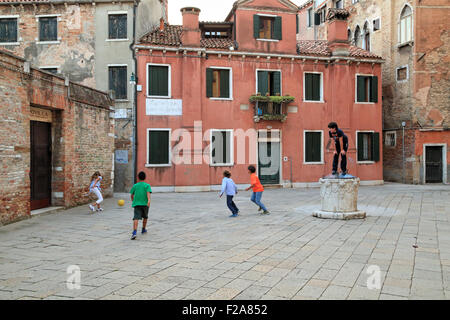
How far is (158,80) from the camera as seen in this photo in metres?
18.5

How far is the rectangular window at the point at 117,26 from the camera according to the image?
1851cm

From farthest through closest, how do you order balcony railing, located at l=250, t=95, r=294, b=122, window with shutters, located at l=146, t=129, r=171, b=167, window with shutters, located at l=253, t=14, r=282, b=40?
1. window with shutters, located at l=253, t=14, r=282, b=40
2. balcony railing, located at l=250, t=95, r=294, b=122
3. window with shutters, located at l=146, t=129, r=171, b=167

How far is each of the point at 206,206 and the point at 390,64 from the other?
16462 mm

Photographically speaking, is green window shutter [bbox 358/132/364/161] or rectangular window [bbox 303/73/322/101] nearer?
rectangular window [bbox 303/73/322/101]

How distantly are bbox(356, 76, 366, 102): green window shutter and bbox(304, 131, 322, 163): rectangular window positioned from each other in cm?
321

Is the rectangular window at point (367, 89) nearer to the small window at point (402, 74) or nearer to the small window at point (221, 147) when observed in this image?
the small window at point (402, 74)

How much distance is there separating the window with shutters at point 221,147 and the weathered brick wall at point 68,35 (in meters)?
6.60

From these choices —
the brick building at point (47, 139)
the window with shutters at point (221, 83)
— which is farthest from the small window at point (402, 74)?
the brick building at point (47, 139)

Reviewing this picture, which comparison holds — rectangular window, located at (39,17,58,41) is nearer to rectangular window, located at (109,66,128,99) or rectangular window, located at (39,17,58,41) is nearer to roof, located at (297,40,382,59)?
rectangular window, located at (109,66,128,99)

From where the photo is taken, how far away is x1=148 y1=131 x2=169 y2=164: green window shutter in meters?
18.2

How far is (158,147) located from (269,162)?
5.86 m

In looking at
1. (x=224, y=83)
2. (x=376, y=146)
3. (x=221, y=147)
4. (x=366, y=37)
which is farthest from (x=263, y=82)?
(x=366, y=37)

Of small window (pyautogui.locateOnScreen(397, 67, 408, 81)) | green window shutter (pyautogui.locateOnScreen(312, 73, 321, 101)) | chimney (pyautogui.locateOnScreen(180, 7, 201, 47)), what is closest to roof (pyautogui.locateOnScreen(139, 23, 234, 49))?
chimney (pyautogui.locateOnScreen(180, 7, 201, 47))

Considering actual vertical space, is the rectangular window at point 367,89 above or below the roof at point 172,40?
below
